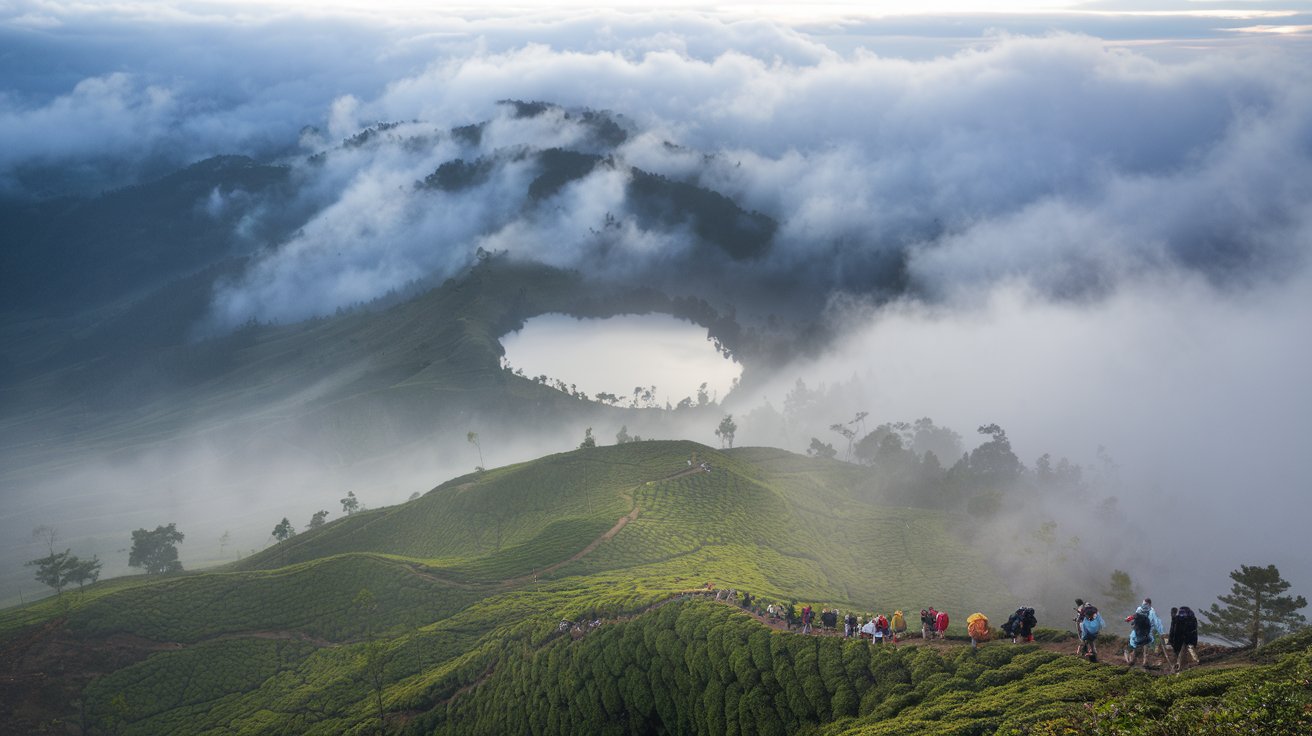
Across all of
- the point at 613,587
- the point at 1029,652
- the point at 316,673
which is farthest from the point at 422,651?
the point at 1029,652

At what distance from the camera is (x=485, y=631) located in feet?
319

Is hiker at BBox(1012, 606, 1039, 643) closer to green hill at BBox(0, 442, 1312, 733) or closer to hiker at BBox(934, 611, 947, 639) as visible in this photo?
green hill at BBox(0, 442, 1312, 733)

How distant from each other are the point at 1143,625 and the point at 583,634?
164 ft

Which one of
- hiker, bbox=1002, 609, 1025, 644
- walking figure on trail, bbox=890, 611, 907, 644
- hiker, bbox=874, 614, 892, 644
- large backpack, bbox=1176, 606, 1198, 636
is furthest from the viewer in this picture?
walking figure on trail, bbox=890, 611, 907, 644

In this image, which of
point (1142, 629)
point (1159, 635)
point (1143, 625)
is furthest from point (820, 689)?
point (1159, 635)

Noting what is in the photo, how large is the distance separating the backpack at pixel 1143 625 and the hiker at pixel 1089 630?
2.92 metres

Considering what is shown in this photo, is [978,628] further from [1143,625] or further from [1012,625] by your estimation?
[1143,625]

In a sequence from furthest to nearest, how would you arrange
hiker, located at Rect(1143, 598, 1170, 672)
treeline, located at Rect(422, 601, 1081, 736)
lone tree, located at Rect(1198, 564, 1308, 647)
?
lone tree, located at Rect(1198, 564, 1308, 647), treeline, located at Rect(422, 601, 1081, 736), hiker, located at Rect(1143, 598, 1170, 672)

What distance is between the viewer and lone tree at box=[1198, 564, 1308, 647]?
8912cm

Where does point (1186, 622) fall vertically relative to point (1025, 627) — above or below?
above

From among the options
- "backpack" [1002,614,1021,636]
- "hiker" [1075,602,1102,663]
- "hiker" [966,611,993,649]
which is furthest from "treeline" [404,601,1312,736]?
"backpack" [1002,614,1021,636]

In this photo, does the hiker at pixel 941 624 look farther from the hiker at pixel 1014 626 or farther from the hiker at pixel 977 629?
the hiker at pixel 1014 626

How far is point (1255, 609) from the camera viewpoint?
87625 millimetres

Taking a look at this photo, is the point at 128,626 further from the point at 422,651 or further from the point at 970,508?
the point at 970,508
